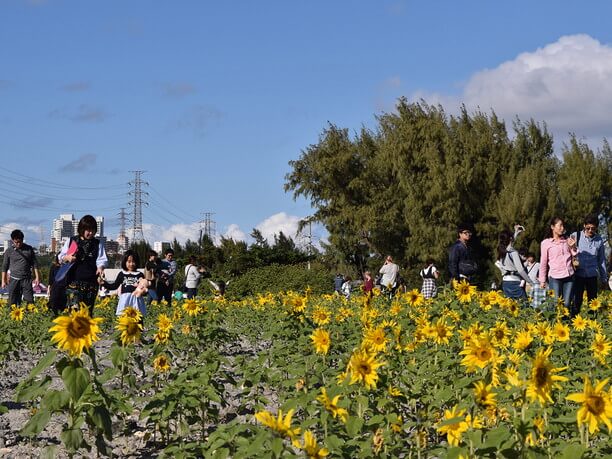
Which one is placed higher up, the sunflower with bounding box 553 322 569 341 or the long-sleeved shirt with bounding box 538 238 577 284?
the long-sleeved shirt with bounding box 538 238 577 284

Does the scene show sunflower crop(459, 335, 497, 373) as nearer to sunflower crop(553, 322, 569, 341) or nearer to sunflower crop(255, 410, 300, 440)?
sunflower crop(255, 410, 300, 440)

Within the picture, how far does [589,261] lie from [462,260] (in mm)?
1501

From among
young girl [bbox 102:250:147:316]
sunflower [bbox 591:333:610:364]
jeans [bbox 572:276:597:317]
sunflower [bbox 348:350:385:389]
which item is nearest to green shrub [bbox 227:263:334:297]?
young girl [bbox 102:250:147:316]

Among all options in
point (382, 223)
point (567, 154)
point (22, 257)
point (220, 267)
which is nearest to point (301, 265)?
point (220, 267)

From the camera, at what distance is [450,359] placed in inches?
229

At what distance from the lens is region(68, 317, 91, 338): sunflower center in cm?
380

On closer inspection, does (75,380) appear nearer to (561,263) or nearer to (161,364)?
(161,364)

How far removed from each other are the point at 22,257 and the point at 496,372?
987 cm

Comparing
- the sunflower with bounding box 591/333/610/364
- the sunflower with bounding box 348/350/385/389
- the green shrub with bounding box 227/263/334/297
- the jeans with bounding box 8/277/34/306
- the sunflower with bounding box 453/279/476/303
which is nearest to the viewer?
the sunflower with bounding box 348/350/385/389

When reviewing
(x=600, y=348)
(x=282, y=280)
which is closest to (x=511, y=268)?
(x=600, y=348)

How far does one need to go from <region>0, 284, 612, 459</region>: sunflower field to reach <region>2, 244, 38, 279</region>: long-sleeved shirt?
415 centimetres

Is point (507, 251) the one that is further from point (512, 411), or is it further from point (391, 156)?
point (391, 156)

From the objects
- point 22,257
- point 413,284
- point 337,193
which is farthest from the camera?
point 337,193

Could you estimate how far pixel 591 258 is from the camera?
11148 millimetres
